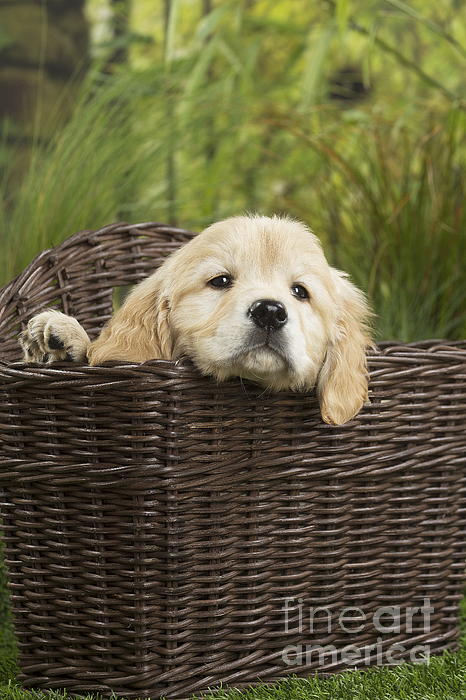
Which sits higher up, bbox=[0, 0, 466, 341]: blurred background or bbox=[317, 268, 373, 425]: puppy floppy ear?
bbox=[0, 0, 466, 341]: blurred background

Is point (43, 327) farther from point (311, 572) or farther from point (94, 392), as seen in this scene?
point (311, 572)

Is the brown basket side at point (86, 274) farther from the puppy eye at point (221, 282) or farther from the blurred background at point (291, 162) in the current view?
the puppy eye at point (221, 282)

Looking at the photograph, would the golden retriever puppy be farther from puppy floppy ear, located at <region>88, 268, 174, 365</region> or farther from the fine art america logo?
the fine art america logo

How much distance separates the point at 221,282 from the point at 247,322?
0.21 m

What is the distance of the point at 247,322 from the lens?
157 centimetres

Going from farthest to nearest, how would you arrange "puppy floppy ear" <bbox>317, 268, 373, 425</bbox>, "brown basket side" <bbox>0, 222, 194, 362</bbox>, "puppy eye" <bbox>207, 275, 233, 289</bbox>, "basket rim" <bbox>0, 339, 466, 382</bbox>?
"brown basket side" <bbox>0, 222, 194, 362</bbox>, "puppy eye" <bbox>207, 275, 233, 289</bbox>, "puppy floppy ear" <bbox>317, 268, 373, 425</bbox>, "basket rim" <bbox>0, 339, 466, 382</bbox>

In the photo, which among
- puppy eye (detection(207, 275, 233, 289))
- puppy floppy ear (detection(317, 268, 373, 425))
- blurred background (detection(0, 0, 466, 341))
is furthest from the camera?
blurred background (detection(0, 0, 466, 341))

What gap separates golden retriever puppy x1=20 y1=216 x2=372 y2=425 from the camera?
5.15 feet

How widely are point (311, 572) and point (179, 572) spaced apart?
311 millimetres

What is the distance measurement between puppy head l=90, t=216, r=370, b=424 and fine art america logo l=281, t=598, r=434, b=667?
1.55ft

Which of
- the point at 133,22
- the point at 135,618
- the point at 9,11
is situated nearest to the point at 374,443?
the point at 135,618

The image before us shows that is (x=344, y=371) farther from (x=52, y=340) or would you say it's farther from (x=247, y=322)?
(x=52, y=340)

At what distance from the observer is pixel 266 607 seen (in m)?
1.73

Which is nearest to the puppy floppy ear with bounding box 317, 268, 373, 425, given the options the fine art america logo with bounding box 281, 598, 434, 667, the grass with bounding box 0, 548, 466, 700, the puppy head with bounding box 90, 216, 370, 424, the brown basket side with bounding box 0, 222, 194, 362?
the puppy head with bounding box 90, 216, 370, 424
